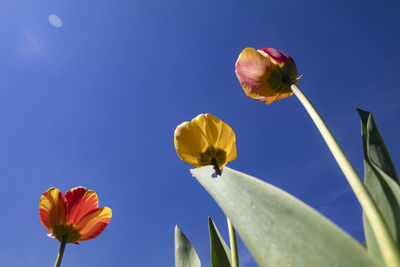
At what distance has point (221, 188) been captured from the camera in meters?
0.61

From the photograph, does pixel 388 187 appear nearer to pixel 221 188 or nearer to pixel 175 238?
pixel 221 188

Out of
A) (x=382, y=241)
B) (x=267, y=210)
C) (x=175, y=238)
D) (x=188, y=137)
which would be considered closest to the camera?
(x=382, y=241)

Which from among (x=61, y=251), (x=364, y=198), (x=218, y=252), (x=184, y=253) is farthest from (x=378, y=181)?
(x=61, y=251)

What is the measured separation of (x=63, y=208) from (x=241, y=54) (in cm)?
82

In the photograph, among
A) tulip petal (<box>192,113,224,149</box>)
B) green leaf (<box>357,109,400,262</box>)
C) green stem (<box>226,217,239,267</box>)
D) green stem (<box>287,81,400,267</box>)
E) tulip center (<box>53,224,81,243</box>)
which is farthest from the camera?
tulip center (<box>53,224,81,243</box>)

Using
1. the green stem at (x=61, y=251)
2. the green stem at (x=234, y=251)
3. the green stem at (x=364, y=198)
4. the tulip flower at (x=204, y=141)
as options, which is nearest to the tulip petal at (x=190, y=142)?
the tulip flower at (x=204, y=141)

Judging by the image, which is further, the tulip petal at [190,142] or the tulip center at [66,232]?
the tulip center at [66,232]

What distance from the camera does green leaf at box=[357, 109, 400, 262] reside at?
0.48 metres

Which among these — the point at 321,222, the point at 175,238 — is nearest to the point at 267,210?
the point at 321,222

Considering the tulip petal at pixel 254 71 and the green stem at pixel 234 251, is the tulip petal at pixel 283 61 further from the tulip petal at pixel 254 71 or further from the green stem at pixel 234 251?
the green stem at pixel 234 251

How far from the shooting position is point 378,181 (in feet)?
1.79

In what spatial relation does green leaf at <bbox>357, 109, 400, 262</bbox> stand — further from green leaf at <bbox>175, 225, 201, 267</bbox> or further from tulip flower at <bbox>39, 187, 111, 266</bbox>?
tulip flower at <bbox>39, 187, 111, 266</bbox>

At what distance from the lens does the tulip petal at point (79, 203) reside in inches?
37.7

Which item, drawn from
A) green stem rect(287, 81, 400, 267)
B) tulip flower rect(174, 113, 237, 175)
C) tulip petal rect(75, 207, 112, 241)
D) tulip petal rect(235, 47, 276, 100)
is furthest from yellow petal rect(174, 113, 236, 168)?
tulip petal rect(75, 207, 112, 241)
